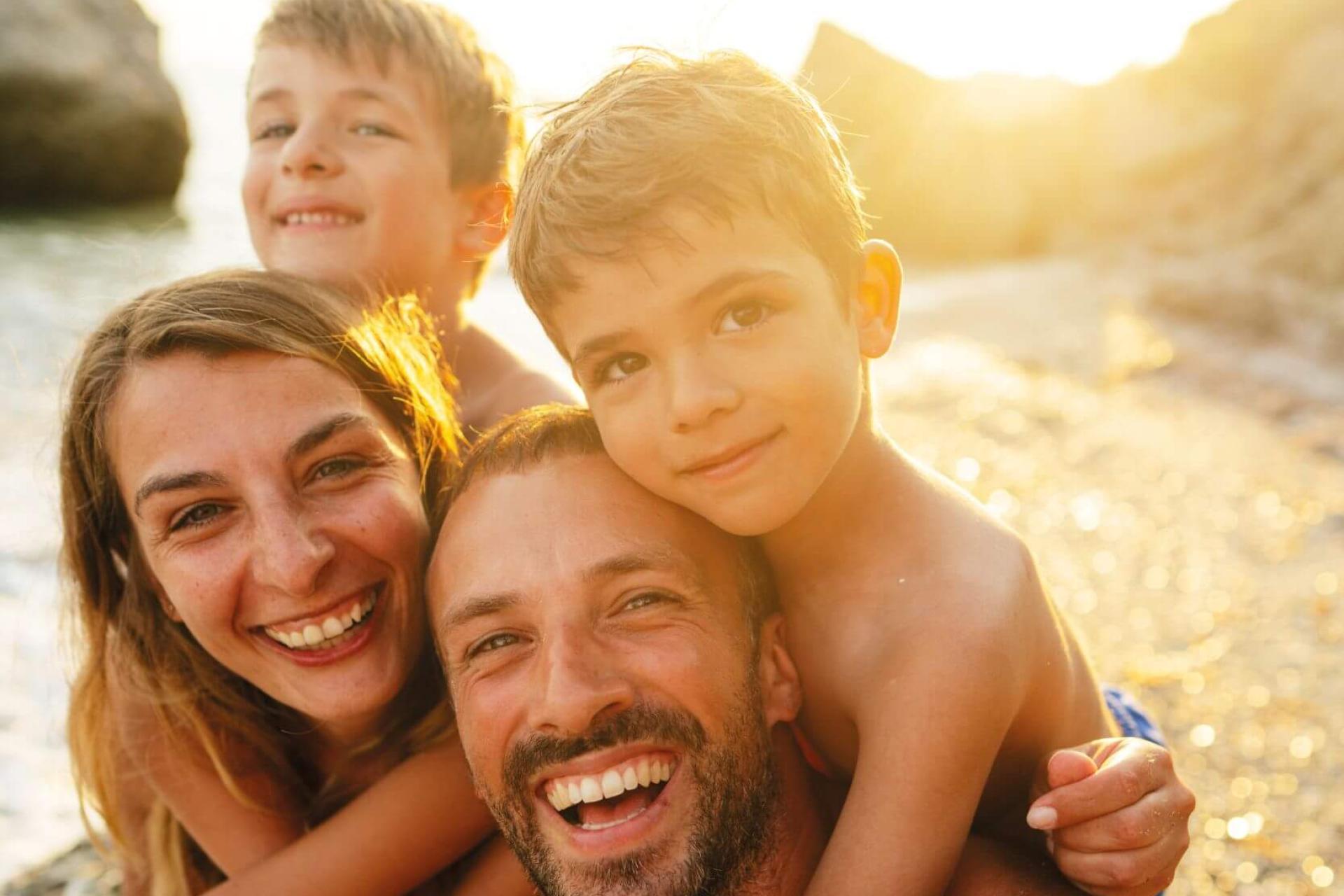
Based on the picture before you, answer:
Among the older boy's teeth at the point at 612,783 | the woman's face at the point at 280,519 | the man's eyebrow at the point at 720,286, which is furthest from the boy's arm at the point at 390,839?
the man's eyebrow at the point at 720,286

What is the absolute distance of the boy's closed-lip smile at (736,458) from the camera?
2.31 meters

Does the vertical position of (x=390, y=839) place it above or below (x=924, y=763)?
below

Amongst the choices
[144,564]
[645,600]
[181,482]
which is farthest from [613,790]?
[144,564]

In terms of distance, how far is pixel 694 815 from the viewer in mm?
2207

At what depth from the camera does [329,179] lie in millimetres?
3689

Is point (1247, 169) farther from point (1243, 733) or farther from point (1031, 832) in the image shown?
point (1031, 832)

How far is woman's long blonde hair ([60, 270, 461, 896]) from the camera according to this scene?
277 centimetres

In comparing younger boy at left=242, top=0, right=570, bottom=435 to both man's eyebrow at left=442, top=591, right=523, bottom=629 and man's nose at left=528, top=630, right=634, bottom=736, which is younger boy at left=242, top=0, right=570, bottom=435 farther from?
man's nose at left=528, top=630, right=634, bottom=736

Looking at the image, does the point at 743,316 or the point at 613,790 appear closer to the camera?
the point at 613,790

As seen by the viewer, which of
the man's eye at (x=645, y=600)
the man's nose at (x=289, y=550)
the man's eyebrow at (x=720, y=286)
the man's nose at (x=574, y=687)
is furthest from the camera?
the man's nose at (x=289, y=550)

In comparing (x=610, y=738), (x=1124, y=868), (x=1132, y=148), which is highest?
(x=610, y=738)

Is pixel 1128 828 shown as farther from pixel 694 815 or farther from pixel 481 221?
pixel 481 221

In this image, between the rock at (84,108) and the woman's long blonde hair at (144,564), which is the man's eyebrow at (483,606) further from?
the rock at (84,108)

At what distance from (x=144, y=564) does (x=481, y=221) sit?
177cm
